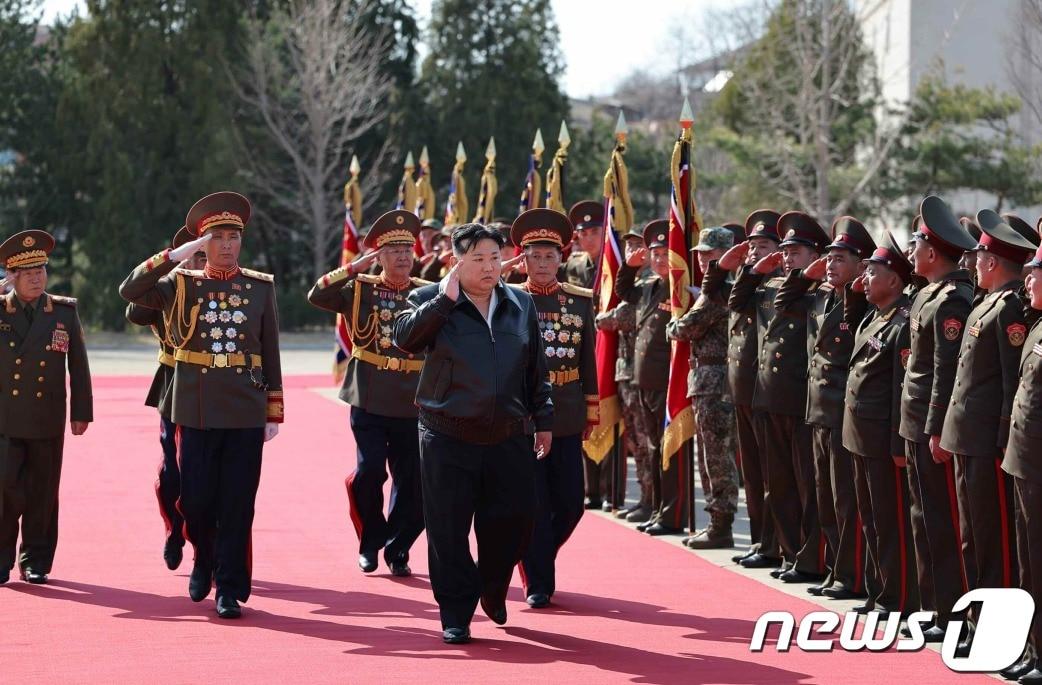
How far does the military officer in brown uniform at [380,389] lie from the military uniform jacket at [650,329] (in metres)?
2.25

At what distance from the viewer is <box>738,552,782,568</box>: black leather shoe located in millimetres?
9672

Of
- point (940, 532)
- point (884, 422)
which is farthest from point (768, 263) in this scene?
point (940, 532)

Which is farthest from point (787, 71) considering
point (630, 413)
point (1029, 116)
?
point (630, 413)

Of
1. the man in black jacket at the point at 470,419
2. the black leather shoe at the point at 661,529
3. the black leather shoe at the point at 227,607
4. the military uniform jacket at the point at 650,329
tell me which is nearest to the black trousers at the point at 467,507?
the man in black jacket at the point at 470,419

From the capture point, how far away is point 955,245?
24.4 ft

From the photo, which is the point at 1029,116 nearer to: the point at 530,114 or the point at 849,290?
the point at 530,114

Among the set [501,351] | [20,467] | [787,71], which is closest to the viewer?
[501,351]

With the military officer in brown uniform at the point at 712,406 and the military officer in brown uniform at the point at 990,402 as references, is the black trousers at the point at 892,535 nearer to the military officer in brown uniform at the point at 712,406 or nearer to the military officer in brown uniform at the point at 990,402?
the military officer in brown uniform at the point at 990,402

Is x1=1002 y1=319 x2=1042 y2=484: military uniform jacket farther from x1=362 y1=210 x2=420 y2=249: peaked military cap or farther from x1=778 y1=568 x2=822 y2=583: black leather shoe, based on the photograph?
x1=362 y1=210 x2=420 y2=249: peaked military cap

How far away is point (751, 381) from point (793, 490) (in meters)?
0.72

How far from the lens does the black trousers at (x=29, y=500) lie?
29.7 feet

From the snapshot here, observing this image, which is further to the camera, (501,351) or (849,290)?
(849,290)

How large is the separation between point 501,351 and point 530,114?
3756 centimetres

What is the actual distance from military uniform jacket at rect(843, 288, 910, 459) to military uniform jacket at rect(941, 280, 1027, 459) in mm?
869
